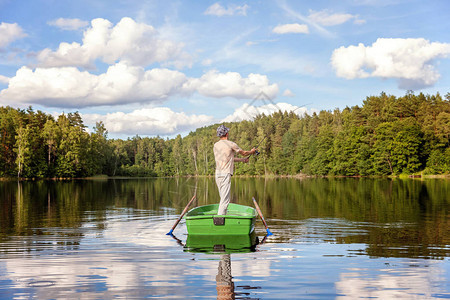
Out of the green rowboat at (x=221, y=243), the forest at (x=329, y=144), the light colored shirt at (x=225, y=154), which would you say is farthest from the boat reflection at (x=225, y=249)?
the forest at (x=329, y=144)

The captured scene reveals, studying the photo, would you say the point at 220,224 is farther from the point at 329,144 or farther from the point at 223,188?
the point at 329,144

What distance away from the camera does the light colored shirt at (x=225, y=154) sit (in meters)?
12.5

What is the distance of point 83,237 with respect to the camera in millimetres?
13508

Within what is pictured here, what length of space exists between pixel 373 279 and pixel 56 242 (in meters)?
9.14

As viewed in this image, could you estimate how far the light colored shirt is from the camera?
493 inches

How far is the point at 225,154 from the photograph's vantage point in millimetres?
12539

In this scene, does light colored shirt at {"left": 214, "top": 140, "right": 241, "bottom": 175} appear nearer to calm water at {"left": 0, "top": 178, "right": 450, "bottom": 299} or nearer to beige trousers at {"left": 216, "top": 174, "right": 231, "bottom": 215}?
beige trousers at {"left": 216, "top": 174, "right": 231, "bottom": 215}

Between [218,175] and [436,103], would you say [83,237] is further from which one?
[436,103]

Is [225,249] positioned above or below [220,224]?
below

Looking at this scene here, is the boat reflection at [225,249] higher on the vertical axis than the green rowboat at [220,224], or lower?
lower

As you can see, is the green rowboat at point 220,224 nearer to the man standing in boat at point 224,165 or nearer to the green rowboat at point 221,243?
the green rowboat at point 221,243

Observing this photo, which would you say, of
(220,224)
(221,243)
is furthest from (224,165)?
(221,243)

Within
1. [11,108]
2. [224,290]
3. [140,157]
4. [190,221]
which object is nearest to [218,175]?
[190,221]

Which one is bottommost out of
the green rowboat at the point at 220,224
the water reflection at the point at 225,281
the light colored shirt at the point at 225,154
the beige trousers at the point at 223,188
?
the water reflection at the point at 225,281
